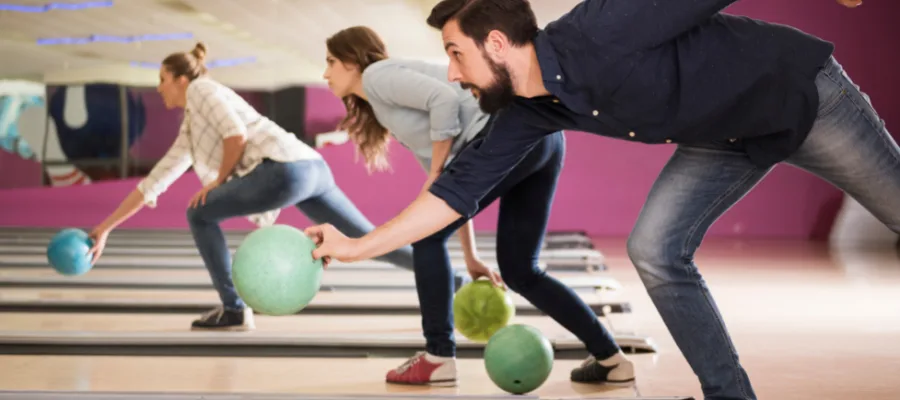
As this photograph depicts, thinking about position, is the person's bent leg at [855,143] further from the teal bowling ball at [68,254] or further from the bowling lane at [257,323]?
the teal bowling ball at [68,254]

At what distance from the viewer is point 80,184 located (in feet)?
28.1

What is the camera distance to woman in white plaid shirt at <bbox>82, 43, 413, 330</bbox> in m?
3.40

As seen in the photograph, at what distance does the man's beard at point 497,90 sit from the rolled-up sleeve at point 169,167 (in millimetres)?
2049

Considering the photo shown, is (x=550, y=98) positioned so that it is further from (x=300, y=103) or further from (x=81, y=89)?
(x=81, y=89)

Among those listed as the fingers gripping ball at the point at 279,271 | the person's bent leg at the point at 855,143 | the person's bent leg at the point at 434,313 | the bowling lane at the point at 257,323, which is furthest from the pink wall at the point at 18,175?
the person's bent leg at the point at 855,143

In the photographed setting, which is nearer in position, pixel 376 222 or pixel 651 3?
pixel 651 3

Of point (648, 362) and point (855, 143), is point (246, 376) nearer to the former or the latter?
point (648, 362)

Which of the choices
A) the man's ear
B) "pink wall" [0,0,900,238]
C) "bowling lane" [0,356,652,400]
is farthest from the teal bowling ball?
"pink wall" [0,0,900,238]

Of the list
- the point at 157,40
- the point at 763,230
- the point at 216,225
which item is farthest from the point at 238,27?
the point at 216,225

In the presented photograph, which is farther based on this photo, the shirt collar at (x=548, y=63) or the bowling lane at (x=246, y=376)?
the bowling lane at (x=246, y=376)

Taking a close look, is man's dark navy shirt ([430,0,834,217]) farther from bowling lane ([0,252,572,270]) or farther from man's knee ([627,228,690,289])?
bowling lane ([0,252,572,270])

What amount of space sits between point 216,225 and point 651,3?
210 centimetres

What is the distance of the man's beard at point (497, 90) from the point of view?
185cm

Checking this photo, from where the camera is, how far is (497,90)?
73.9 inches
